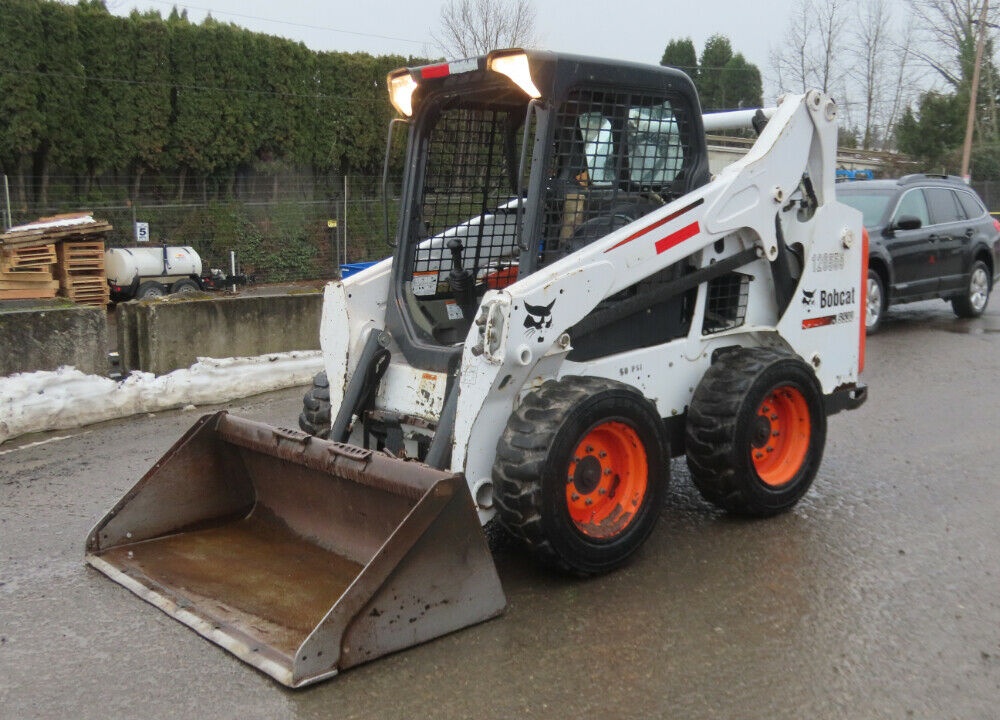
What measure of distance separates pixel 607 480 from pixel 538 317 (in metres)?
0.88

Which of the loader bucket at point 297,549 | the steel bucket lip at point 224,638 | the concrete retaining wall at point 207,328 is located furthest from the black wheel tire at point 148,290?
the steel bucket lip at point 224,638

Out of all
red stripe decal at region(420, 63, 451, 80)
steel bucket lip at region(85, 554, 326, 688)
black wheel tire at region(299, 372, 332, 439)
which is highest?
red stripe decal at region(420, 63, 451, 80)

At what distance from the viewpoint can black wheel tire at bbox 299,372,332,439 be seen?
18.8 feet

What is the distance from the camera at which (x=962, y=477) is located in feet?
21.0

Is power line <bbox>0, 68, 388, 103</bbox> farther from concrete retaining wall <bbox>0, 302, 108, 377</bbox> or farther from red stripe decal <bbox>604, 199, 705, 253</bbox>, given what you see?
red stripe decal <bbox>604, 199, 705, 253</bbox>

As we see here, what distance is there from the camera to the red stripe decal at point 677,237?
4951 mm

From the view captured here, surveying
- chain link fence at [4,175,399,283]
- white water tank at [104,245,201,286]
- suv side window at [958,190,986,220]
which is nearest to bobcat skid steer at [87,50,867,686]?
suv side window at [958,190,986,220]

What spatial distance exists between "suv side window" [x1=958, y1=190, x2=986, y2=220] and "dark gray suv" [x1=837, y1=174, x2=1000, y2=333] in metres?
0.01

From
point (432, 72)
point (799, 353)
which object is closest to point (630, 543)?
point (799, 353)

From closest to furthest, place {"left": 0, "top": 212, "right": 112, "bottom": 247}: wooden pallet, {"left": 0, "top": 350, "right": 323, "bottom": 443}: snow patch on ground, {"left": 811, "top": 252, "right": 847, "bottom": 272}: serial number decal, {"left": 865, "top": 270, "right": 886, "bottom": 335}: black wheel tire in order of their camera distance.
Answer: {"left": 811, "top": 252, "right": 847, "bottom": 272}: serial number decal < {"left": 0, "top": 350, "right": 323, "bottom": 443}: snow patch on ground < {"left": 865, "top": 270, "right": 886, "bottom": 335}: black wheel tire < {"left": 0, "top": 212, "right": 112, "bottom": 247}: wooden pallet

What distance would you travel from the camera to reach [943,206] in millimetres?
12883

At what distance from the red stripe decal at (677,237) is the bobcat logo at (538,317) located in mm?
749

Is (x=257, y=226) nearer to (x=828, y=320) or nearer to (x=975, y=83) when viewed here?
(x=828, y=320)

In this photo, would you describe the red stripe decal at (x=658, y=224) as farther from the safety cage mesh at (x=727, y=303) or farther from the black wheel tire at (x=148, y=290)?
the black wheel tire at (x=148, y=290)
